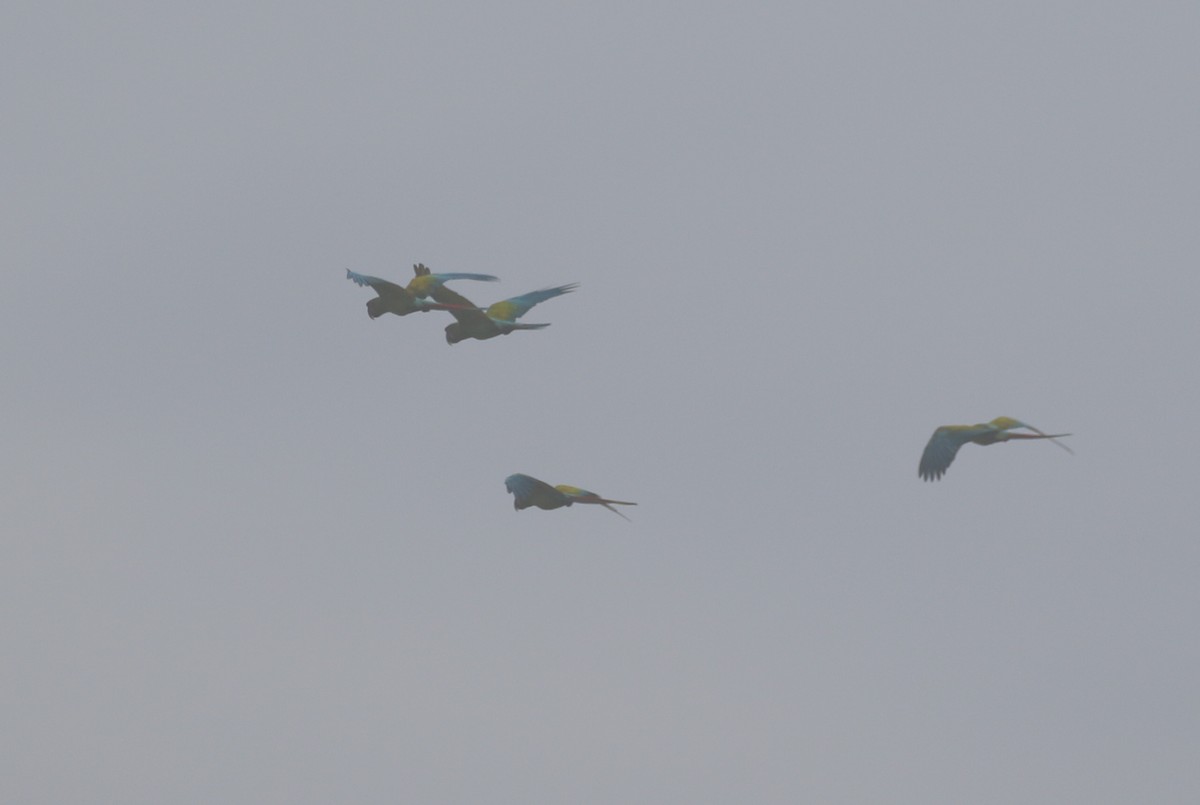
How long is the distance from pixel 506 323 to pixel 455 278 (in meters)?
1.53

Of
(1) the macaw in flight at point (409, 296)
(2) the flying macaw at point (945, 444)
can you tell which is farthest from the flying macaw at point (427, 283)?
(2) the flying macaw at point (945, 444)

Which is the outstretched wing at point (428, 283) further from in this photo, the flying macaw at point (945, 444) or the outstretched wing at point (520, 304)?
the flying macaw at point (945, 444)

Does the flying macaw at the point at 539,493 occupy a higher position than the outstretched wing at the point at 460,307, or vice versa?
the outstretched wing at the point at 460,307

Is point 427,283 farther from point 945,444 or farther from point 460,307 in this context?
point 945,444

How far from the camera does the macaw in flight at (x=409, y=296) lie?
55.8m

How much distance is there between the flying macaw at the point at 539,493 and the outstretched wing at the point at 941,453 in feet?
23.0

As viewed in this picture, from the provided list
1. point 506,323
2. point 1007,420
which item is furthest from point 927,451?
point 506,323

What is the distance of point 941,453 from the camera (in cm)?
5256

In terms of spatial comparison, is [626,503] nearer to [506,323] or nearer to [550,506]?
[550,506]

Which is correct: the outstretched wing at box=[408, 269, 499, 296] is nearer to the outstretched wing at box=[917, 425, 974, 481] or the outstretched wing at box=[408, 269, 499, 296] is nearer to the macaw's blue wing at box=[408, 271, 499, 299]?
the macaw's blue wing at box=[408, 271, 499, 299]

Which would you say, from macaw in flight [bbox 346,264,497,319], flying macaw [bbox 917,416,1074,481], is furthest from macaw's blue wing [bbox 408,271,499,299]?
flying macaw [bbox 917,416,1074,481]

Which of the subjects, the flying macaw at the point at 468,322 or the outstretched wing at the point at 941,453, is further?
the flying macaw at the point at 468,322

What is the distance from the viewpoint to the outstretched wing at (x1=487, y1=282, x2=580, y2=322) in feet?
188

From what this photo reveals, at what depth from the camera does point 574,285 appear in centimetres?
5825
